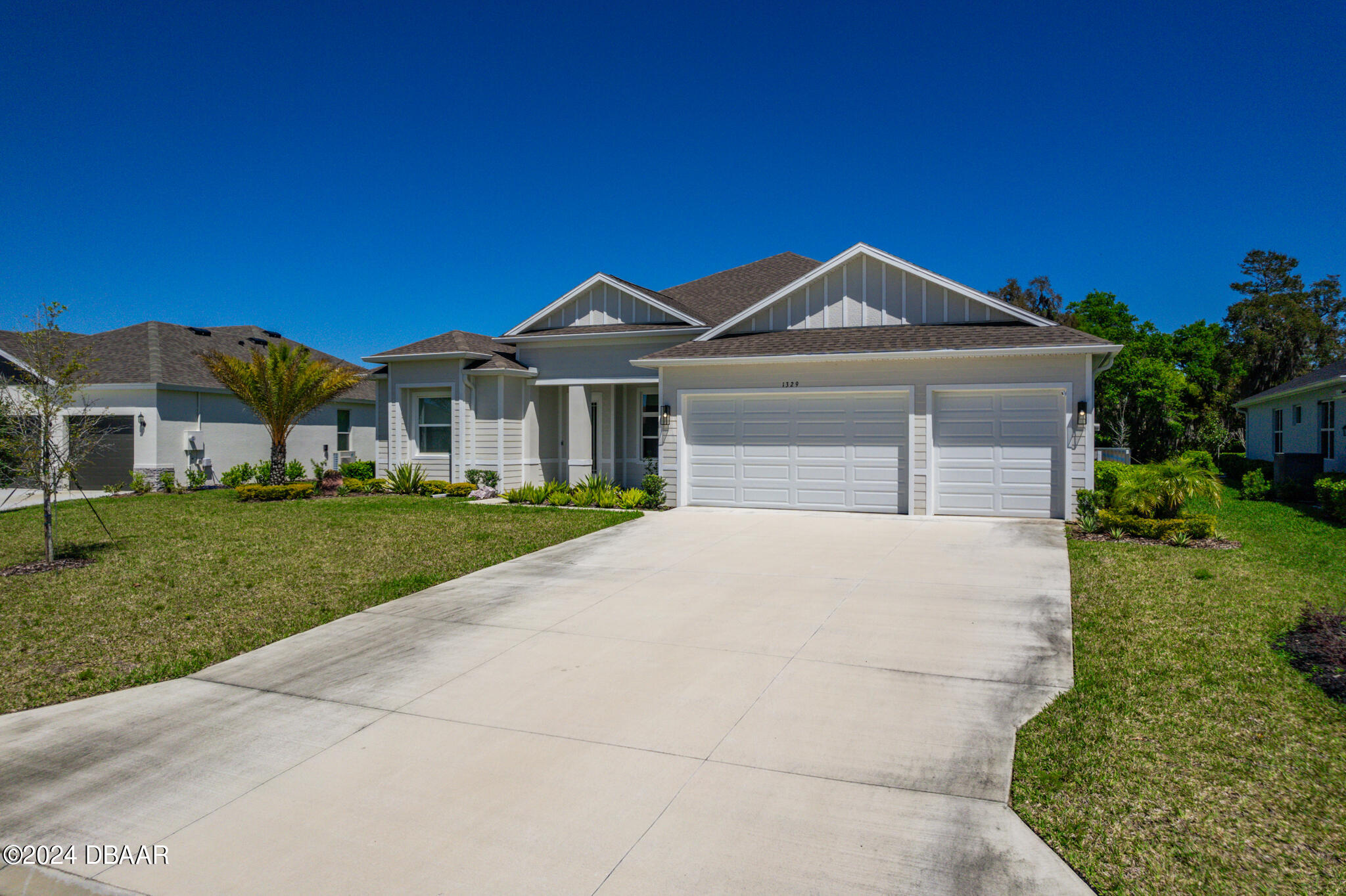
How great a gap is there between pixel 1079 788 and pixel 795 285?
13.2 meters

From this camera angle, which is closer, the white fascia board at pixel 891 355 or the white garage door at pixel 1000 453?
the white fascia board at pixel 891 355

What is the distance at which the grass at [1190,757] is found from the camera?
10.2 ft

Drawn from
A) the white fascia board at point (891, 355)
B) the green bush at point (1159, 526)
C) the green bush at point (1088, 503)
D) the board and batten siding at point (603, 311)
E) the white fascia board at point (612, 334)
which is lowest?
the green bush at point (1159, 526)

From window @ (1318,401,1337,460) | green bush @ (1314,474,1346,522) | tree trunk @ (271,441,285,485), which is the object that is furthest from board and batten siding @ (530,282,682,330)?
window @ (1318,401,1337,460)

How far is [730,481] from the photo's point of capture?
15570 mm

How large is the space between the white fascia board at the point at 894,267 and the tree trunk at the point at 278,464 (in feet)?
38.0

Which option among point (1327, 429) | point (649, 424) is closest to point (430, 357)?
point (649, 424)

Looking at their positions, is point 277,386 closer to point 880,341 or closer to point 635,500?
point 635,500

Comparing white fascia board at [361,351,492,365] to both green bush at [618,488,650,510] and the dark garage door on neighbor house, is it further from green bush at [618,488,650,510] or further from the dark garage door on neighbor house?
the dark garage door on neighbor house

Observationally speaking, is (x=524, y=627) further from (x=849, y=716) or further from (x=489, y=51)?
(x=489, y=51)

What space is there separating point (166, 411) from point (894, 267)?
1990 centimetres

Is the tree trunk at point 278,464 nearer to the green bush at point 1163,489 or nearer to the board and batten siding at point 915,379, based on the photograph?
the board and batten siding at point 915,379

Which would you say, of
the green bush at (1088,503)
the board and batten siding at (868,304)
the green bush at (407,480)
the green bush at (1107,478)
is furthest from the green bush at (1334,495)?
the green bush at (407,480)

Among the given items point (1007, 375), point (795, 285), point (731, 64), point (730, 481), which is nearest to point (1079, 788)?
point (1007, 375)
